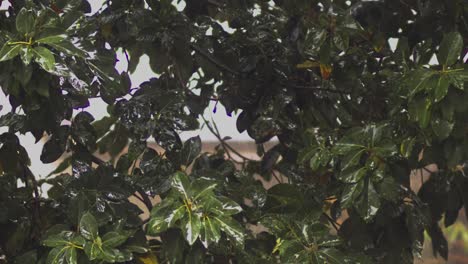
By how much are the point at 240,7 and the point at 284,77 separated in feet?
0.61

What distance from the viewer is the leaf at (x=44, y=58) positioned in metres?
0.98

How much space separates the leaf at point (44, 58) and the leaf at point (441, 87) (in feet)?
1.77

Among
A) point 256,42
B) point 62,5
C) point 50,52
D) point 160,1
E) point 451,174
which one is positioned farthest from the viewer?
point 451,174

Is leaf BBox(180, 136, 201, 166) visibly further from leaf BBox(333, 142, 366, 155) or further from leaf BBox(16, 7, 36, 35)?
leaf BBox(16, 7, 36, 35)

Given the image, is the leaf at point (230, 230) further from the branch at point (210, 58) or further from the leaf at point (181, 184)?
the branch at point (210, 58)

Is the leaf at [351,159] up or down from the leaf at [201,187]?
up

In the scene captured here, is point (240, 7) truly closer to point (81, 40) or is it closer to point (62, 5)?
point (62, 5)

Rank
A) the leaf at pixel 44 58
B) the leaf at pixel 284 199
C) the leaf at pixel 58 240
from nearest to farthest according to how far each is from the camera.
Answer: the leaf at pixel 44 58
the leaf at pixel 58 240
the leaf at pixel 284 199

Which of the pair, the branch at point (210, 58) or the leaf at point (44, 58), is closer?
the leaf at point (44, 58)

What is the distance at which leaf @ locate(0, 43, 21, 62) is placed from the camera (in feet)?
3.25

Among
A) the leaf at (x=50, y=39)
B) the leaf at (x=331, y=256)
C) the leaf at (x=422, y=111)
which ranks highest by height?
the leaf at (x=50, y=39)

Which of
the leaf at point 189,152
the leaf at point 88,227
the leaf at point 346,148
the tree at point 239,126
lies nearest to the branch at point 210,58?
the tree at point 239,126

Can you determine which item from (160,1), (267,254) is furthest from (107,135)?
(267,254)

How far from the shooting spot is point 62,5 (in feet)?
3.96
